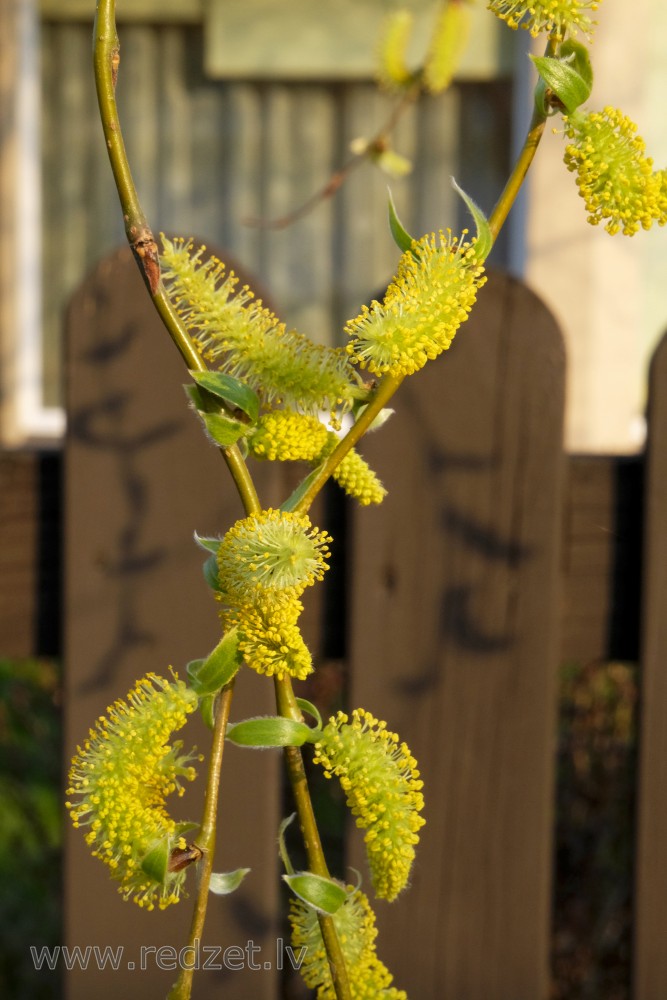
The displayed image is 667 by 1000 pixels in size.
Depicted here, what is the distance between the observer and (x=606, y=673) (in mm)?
2170

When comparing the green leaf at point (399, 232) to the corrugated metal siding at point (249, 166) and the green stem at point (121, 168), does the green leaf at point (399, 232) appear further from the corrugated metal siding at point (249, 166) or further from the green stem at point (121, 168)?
the corrugated metal siding at point (249, 166)

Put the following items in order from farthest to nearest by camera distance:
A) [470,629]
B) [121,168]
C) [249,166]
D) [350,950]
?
[249,166], [470,629], [350,950], [121,168]

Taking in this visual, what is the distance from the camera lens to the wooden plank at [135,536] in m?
1.22

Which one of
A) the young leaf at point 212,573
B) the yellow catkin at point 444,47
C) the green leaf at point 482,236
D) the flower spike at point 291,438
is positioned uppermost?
the yellow catkin at point 444,47

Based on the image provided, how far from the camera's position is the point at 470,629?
1.22 meters

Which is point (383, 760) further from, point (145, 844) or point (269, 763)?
point (269, 763)

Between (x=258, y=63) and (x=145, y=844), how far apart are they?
269 centimetres

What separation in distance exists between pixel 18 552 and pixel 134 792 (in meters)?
0.92

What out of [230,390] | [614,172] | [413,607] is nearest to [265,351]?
[230,390]

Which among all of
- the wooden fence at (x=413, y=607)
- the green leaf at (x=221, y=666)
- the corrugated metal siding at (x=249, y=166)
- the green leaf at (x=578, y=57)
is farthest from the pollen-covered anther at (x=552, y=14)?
the corrugated metal siding at (x=249, y=166)

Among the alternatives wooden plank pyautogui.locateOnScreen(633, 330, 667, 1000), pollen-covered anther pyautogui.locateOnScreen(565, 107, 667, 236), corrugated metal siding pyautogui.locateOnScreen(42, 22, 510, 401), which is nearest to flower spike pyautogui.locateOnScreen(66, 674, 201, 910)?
pollen-covered anther pyautogui.locateOnScreen(565, 107, 667, 236)

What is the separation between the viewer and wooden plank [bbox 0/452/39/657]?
4.14ft

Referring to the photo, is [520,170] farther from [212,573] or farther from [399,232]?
[212,573]

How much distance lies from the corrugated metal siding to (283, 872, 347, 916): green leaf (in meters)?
2.52
